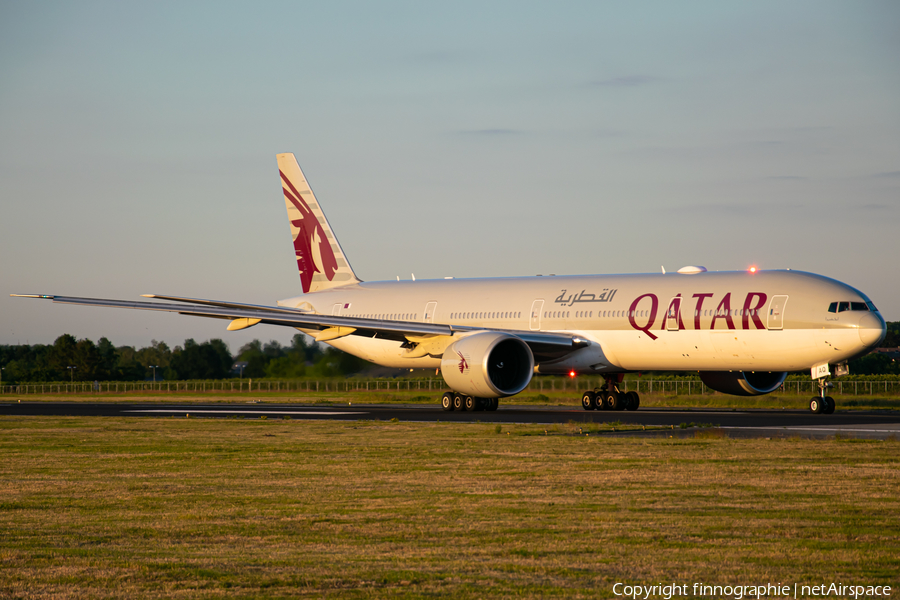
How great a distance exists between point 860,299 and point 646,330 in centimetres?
566

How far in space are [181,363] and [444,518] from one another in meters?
50.3

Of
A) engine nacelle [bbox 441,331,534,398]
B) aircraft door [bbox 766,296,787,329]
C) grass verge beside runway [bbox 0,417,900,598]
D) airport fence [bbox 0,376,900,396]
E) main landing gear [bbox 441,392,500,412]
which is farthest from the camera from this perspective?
airport fence [bbox 0,376,900,396]

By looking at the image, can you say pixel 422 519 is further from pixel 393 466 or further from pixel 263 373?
pixel 263 373

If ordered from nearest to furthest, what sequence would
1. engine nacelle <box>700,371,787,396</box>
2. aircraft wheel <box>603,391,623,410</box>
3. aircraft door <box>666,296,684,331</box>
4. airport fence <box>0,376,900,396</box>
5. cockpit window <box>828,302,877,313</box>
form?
cockpit window <box>828,302,877,313</box>
aircraft door <box>666,296,684,331</box>
engine nacelle <box>700,371,787,396</box>
aircraft wheel <box>603,391,623,410</box>
airport fence <box>0,376,900,396</box>

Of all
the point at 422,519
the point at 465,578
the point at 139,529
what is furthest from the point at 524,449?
the point at 465,578

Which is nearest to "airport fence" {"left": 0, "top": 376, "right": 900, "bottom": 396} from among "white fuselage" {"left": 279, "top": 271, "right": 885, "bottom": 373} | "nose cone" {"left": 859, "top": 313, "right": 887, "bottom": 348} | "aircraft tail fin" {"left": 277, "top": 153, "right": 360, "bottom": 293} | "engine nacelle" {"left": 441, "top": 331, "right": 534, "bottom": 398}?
"white fuselage" {"left": 279, "top": 271, "right": 885, "bottom": 373}

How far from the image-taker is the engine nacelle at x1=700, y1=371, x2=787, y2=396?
1236 inches

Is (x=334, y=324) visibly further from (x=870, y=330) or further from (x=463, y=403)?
(x=870, y=330)

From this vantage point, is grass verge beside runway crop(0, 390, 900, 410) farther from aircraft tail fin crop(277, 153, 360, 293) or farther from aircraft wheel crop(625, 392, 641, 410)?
aircraft tail fin crop(277, 153, 360, 293)

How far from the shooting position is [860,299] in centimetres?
2659

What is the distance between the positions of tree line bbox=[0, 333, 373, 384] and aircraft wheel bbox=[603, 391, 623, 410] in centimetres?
1201

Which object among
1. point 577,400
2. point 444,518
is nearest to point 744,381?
point 577,400

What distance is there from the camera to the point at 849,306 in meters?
26.3

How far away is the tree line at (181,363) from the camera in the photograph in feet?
142
